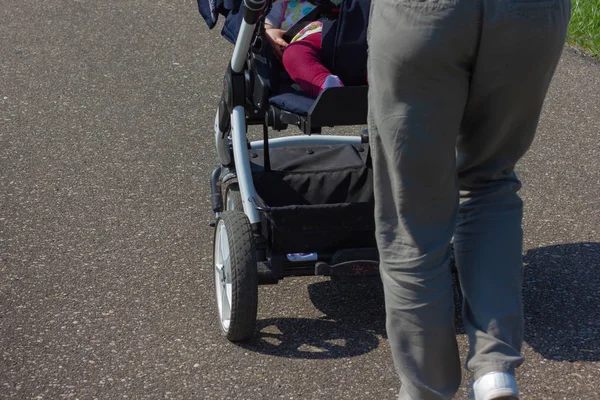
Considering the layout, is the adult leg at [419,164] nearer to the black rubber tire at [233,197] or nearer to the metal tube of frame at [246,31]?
the metal tube of frame at [246,31]

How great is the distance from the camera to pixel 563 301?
3789mm

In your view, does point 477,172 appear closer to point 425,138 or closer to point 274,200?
point 425,138

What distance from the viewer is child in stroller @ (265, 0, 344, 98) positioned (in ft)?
11.7

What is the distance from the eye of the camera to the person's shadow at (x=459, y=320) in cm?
344

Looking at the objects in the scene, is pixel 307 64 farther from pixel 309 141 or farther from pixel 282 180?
pixel 309 141

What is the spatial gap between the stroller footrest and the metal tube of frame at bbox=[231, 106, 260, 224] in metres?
0.31

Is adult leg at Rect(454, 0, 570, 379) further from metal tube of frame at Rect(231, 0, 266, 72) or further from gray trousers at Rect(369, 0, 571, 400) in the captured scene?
metal tube of frame at Rect(231, 0, 266, 72)

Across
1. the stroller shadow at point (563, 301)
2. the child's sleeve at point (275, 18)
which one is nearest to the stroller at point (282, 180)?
the child's sleeve at point (275, 18)

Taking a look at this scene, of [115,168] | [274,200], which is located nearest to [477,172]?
[274,200]

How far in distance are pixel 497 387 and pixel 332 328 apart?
1.31 meters

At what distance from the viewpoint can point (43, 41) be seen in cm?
727

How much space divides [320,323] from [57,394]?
1.02 metres

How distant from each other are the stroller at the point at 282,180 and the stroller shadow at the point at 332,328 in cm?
15

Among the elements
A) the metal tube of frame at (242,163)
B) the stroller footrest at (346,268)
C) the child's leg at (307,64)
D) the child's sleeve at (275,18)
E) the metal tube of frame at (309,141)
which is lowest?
the stroller footrest at (346,268)
